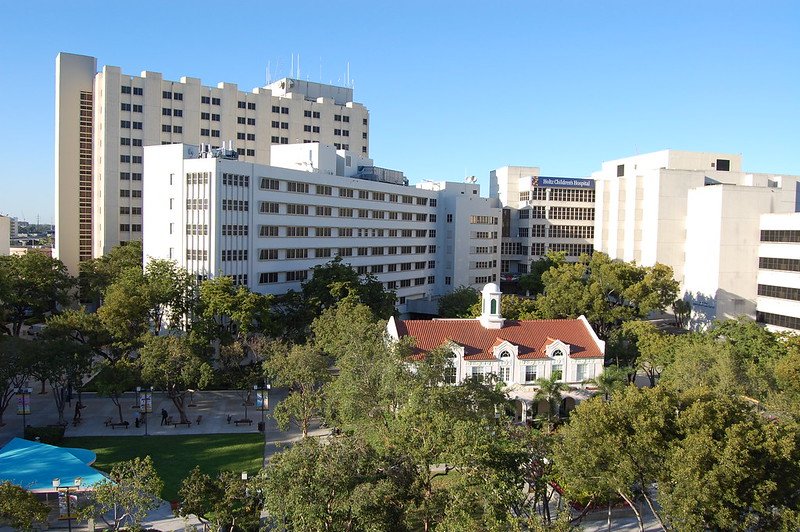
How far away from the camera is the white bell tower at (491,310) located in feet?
161

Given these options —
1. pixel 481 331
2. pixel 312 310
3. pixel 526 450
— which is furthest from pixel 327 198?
pixel 526 450

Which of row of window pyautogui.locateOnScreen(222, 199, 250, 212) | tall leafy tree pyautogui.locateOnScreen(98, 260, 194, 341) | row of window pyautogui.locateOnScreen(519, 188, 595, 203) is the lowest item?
tall leafy tree pyautogui.locateOnScreen(98, 260, 194, 341)

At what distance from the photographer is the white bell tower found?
49.1 meters

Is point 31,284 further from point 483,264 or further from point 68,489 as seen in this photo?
point 483,264

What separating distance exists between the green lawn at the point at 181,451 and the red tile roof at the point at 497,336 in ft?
45.2

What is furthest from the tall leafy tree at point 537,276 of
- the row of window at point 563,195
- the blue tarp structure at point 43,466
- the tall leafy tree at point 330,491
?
the tall leafy tree at point 330,491

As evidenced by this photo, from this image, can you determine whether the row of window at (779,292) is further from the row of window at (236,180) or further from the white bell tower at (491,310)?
the row of window at (236,180)

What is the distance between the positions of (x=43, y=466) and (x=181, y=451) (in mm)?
8887

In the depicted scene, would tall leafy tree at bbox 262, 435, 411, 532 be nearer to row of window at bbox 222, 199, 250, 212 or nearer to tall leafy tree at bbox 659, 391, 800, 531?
tall leafy tree at bbox 659, 391, 800, 531

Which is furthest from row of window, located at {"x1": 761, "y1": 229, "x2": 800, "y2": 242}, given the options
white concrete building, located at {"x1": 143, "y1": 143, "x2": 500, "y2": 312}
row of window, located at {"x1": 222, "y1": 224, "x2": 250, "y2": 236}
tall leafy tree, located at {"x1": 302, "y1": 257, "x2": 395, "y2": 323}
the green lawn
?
the green lawn

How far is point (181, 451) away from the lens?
129ft

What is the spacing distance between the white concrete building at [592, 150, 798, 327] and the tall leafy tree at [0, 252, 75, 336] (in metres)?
69.4

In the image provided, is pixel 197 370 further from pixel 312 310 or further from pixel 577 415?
pixel 577 415

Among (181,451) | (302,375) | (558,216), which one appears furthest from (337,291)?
(558,216)
